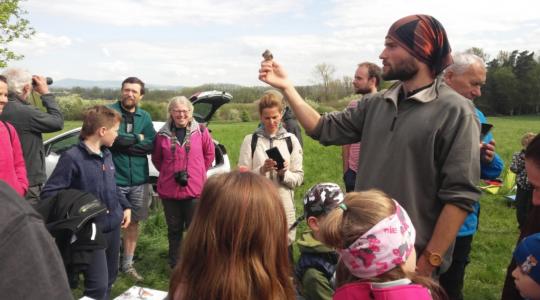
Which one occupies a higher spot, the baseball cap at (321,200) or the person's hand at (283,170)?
the baseball cap at (321,200)

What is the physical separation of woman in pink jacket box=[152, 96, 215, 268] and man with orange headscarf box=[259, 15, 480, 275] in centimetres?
275

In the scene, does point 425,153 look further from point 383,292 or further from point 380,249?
point 383,292

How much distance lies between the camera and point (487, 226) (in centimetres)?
684

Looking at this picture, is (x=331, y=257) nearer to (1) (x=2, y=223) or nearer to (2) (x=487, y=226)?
(1) (x=2, y=223)

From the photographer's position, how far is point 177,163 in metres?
4.72

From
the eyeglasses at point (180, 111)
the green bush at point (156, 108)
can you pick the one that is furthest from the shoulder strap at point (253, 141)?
the green bush at point (156, 108)

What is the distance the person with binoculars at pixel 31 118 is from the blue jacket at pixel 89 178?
86cm

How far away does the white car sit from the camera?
577 cm

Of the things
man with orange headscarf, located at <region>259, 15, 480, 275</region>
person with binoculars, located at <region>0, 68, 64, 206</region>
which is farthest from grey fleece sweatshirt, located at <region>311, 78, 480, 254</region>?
person with binoculars, located at <region>0, 68, 64, 206</region>

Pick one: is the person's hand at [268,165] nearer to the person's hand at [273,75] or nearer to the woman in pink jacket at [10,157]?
the person's hand at [273,75]

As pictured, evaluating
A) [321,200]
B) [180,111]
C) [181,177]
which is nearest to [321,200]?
[321,200]

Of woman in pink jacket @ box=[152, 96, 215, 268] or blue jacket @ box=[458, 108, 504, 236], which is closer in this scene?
blue jacket @ box=[458, 108, 504, 236]

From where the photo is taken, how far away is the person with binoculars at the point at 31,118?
4172 millimetres

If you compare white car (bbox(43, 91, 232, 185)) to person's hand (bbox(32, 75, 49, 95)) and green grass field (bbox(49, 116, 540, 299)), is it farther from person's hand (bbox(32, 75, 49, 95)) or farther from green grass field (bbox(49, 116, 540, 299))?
person's hand (bbox(32, 75, 49, 95))
